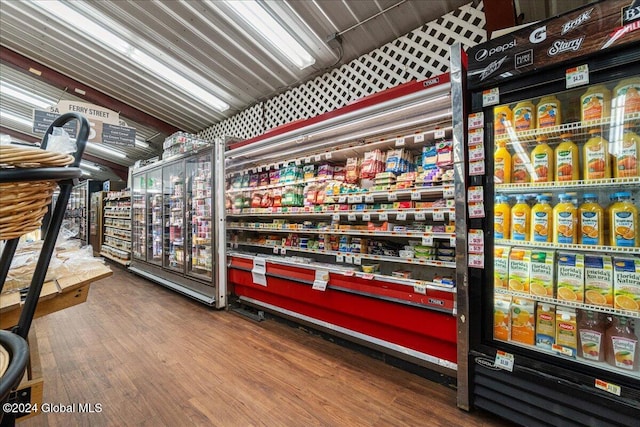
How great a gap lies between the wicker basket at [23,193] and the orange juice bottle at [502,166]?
2092 millimetres

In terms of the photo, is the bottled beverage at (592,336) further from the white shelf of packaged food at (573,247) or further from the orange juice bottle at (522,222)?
the orange juice bottle at (522,222)

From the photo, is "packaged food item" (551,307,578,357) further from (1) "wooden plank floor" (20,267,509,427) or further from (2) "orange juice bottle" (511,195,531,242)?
(1) "wooden plank floor" (20,267,509,427)

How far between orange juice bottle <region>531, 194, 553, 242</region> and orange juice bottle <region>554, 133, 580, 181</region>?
Answer: 0.62ft

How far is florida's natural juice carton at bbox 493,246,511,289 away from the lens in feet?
6.10

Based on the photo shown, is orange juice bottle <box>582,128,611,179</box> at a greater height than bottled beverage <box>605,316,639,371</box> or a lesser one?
greater

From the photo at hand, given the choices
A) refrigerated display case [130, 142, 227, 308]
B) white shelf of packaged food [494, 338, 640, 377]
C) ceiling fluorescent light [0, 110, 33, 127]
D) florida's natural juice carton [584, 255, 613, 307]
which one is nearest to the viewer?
white shelf of packaged food [494, 338, 640, 377]

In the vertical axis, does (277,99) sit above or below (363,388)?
above

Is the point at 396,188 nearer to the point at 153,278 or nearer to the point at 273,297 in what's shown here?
the point at 273,297

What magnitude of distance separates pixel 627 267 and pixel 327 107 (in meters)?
3.63

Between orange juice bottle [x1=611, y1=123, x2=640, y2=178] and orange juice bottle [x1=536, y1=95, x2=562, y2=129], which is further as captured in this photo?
orange juice bottle [x1=536, y1=95, x2=562, y2=129]

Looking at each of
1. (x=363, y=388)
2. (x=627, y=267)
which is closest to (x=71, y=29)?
(x=363, y=388)

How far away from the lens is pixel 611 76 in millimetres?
1433

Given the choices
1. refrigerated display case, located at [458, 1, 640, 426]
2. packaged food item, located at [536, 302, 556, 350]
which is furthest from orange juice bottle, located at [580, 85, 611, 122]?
packaged food item, located at [536, 302, 556, 350]

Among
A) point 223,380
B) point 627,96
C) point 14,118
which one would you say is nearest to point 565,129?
point 627,96
